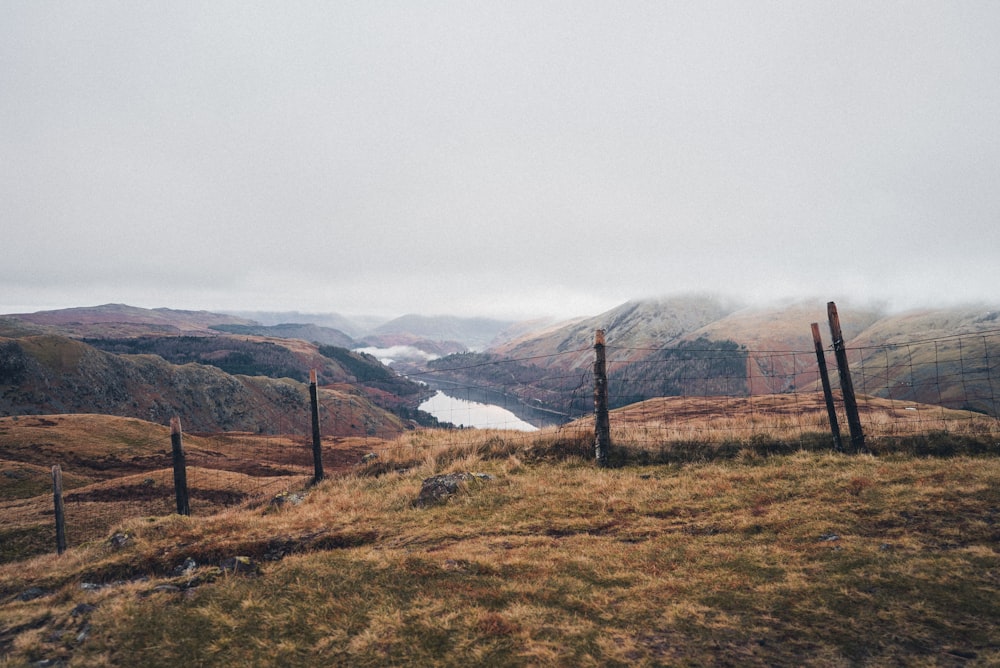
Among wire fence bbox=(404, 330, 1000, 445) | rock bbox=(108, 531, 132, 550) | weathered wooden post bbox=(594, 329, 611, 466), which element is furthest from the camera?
wire fence bbox=(404, 330, 1000, 445)

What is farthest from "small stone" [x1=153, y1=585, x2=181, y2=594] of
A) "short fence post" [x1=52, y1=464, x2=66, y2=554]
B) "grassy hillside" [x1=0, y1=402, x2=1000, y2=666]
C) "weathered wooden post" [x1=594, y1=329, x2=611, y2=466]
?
"short fence post" [x1=52, y1=464, x2=66, y2=554]

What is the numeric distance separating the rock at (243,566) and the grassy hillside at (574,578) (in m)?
0.07

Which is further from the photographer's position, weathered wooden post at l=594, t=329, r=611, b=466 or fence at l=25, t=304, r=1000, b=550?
weathered wooden post at l=594, t=329, r=611, b=466

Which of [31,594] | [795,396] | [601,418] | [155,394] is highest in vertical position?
[601,418]

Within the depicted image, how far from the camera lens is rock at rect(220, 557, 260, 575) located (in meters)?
10.5

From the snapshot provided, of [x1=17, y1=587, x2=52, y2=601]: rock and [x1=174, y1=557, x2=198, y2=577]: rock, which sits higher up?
[x1=174, y1=557, x2=198, y2=577]: rock

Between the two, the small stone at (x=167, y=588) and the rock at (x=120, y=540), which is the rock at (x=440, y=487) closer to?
the small stone at (x=167, y=588)

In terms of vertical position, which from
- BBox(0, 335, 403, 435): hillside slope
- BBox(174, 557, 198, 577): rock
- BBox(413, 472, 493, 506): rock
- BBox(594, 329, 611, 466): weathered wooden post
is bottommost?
BBox(0, 335, 403, 435): hillside slope

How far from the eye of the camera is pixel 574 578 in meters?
8.80

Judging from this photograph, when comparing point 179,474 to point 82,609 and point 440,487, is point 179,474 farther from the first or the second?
point 440,487

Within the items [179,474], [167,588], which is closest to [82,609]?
[167,588]

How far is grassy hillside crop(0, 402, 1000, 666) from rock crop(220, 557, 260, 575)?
72 mm

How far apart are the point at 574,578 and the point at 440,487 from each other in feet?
23.6

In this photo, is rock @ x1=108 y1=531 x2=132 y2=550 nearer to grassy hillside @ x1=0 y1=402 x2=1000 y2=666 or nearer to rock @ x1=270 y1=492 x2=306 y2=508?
grassy hillside @ x1=0 y1=402 x2=1000 y2=666
